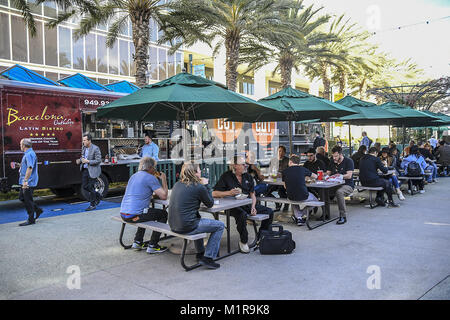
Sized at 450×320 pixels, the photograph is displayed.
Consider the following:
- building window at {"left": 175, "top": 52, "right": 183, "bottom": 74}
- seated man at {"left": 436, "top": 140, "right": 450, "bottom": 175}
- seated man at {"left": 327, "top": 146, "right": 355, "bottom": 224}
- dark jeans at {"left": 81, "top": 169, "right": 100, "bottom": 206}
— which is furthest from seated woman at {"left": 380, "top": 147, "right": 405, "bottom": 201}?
building window at {"left": 175, "top": 52, "right": 183, "bottom": 74}

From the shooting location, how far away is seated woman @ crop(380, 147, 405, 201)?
9.95 meters

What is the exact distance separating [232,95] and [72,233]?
12.7ft

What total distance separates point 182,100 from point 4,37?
1901 cm

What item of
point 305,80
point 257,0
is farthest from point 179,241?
point 305,80

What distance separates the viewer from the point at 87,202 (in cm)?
1067

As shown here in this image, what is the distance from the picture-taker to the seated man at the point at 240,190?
5680 mm

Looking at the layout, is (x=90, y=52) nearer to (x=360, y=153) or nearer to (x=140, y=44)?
(x=140, y=44)

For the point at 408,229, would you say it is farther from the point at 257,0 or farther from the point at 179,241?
the point at 257,0

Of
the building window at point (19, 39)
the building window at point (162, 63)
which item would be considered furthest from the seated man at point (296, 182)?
the building window at point (162, 63)

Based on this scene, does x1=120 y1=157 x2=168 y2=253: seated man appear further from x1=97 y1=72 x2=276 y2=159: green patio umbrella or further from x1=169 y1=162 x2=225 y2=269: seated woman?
x1=97 y1=72 x2=276 y2=159: green patio umbrella

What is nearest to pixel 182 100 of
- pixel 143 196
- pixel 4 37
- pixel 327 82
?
pixel 143 196

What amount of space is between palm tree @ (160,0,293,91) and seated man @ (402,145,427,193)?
8362 mm

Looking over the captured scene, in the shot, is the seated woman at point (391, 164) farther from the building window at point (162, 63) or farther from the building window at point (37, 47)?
the building window at point (162, 63)

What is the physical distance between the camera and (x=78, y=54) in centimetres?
2353
